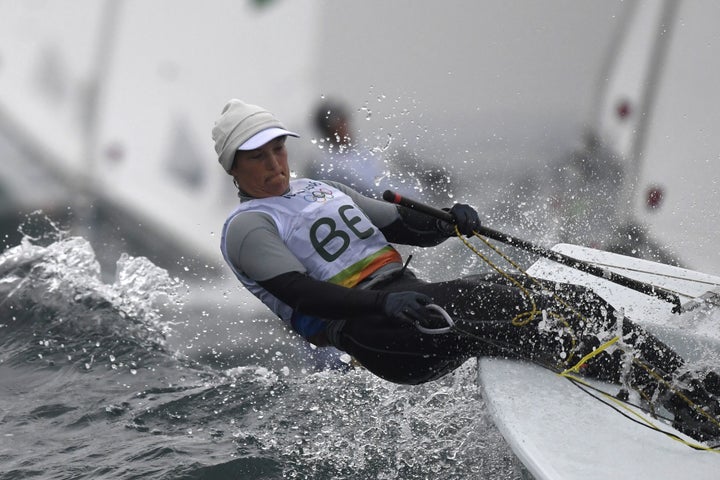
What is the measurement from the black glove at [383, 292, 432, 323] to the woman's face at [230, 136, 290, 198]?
18.3 inches

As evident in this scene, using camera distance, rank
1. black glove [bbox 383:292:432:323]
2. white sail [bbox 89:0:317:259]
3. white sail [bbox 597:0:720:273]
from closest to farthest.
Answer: black glove [bbox 383:292:432:323] < white sail [bbox 597:0:720:273] < white sail [bbox 89:0:317:259]

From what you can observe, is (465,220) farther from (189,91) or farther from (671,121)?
(189,91)

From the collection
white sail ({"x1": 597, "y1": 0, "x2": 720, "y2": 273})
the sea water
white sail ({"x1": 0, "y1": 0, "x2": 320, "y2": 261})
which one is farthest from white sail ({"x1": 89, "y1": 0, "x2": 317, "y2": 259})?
white sail ({"x1": 597, "y1": 0, "x2": 720, "y2": 273})

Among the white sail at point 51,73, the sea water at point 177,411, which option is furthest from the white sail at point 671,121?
the white sail at point 51,73

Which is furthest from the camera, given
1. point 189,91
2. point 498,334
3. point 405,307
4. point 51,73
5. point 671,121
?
point 51,73

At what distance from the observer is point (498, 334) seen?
198cm

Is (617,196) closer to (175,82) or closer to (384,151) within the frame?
(384,151)

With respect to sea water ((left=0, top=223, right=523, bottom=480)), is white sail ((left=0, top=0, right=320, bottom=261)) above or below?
above

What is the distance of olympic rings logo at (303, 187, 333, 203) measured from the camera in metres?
2.14

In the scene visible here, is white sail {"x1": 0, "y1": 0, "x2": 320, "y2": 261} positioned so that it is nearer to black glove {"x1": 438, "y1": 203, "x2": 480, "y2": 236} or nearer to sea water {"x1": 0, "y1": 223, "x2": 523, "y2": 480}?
sea water {"x1": 0, "y1": 223, "x2": 523, "y2": 480}

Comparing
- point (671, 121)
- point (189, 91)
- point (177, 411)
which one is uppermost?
point (189, 91)

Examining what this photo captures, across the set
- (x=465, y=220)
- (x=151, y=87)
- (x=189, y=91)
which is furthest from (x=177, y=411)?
(x=151, y=87)

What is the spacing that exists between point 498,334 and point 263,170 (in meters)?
0.65

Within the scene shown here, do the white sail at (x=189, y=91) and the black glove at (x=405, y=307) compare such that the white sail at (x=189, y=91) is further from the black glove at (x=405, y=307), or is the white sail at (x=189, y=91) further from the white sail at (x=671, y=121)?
the black glove at (x=405, y=307)
